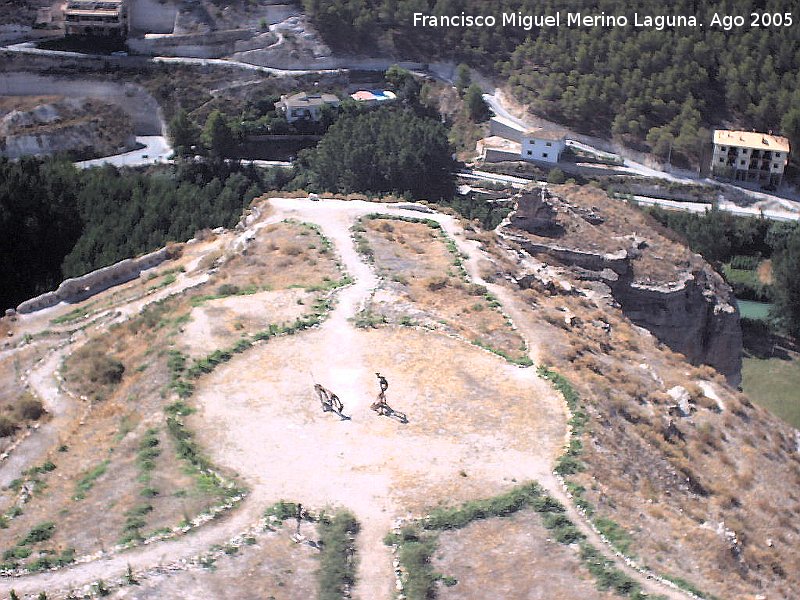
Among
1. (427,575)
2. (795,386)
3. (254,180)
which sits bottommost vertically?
(795,386)

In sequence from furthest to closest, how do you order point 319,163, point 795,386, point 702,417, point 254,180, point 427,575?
point 254,180, point 319,163, point 795,386, point 702,417, point 427,575

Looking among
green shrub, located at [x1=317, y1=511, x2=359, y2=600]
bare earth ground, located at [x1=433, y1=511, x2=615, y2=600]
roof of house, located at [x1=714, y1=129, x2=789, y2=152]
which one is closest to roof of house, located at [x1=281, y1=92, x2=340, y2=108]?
roof of house, located at [x1=714, y1=129, x2=789, y2=152]

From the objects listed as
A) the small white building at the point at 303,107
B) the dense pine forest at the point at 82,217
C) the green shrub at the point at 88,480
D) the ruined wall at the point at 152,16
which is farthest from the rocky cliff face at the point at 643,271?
the ruined wall at the point at 152,16

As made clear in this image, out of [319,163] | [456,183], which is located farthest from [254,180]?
[456,183]

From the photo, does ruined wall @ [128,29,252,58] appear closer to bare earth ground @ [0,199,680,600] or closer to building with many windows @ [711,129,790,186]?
building with many windows @ [711,129,790,186]

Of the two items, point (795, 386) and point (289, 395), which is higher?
point (289, 395)

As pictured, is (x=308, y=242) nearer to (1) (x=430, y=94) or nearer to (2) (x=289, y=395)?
(2) (x=289, y=395)
